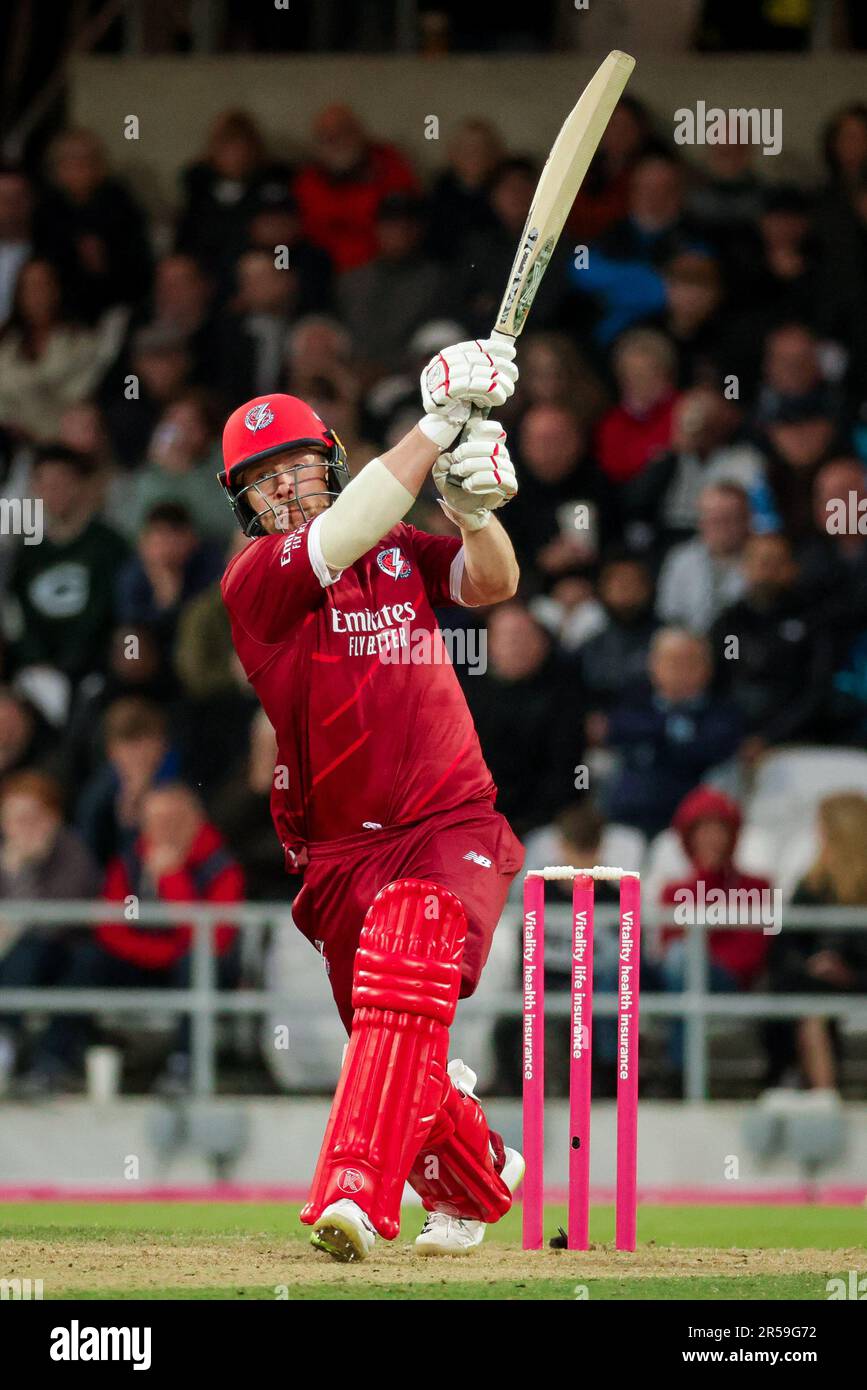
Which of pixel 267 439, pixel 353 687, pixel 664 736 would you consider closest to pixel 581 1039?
pixel 353 687

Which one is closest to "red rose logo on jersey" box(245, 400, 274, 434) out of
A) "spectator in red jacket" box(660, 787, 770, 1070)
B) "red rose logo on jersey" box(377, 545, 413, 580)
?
"red rose logo on jersey" box(377, 545, 413, 580)

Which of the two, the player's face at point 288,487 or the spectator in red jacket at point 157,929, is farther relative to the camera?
the spectator in red jacket at point 157,929

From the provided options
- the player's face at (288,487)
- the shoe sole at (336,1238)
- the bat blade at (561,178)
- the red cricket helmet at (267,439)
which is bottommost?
the shoe sole at (336,1238)

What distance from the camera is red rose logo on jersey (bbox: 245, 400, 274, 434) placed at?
7645 millimetres

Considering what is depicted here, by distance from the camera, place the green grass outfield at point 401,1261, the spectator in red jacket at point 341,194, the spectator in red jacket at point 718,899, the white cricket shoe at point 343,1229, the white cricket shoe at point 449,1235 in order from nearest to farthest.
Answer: the green grass outfield at point 401,1261
the white cricket shoe at point 343,1229
the white cricket shoe at point 449,1235
the spectator in red jacket at point 718,899
the spectator in red jacket at point 341,194

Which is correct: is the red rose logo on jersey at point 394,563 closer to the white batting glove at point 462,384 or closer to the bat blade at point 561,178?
the white batting glove at point 462,384

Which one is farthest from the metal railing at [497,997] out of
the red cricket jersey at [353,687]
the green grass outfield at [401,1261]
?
the red cricket jersey at [353,687]

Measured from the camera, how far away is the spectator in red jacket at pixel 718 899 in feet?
38.7

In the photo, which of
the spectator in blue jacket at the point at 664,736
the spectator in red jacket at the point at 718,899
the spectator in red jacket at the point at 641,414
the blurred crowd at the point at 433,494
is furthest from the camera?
the spectator in red jacket at the point at 641,414

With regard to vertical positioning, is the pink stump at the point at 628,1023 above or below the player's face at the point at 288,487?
below

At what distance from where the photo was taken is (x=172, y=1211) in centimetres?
977

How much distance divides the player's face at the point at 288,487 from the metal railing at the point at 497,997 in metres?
4.00

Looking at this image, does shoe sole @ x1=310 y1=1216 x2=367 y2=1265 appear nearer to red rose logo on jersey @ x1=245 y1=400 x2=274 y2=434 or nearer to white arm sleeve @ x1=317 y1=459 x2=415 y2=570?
white arm sleeve @ x1=317 y1=459 x2=415 y2=570

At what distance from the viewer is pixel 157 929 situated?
12094 mm
